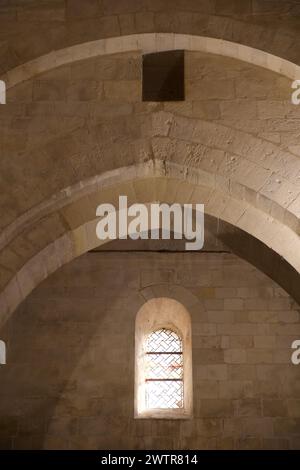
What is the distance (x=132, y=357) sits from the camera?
7.33 meters

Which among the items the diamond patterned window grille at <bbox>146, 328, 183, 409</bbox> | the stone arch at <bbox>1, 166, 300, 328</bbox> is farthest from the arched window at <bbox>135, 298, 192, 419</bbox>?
the stone arch at <bbox>1, 166, 300, 328</bbox>

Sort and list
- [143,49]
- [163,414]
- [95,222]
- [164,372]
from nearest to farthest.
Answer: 1. [143,49]
2. [95,222]
3. [163,414]
4. [164,372]

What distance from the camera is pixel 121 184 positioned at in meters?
4.93

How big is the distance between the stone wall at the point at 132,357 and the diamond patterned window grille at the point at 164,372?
504mm

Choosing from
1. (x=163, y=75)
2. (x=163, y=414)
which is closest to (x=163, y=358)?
(x=163, y=414)

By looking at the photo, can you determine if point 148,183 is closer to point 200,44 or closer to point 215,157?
point 215,157

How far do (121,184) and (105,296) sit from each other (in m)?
2.96

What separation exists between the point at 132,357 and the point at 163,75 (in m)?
3.48

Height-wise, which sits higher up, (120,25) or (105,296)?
(120,25)

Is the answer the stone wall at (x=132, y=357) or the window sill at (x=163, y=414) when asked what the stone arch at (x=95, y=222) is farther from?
the window sill at (x=163, y=414)

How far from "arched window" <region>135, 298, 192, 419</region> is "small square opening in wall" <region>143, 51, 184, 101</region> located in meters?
2.83

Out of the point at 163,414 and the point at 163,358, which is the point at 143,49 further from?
the point at 163,414

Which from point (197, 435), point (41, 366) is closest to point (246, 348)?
point (197, 435)
